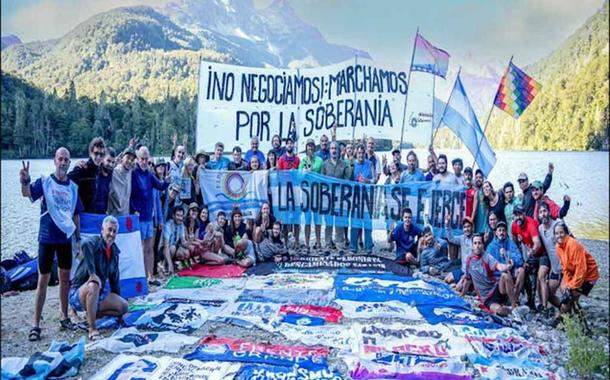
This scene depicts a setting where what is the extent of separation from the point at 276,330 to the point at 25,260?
14.0 feet

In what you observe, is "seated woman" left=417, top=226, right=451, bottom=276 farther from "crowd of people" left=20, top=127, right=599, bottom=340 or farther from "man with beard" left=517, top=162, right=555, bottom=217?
"man with beard" left=517, top=162, right=555, bottom=217

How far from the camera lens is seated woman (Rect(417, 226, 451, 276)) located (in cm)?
772

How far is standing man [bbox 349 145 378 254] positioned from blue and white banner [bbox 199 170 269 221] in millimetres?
1772

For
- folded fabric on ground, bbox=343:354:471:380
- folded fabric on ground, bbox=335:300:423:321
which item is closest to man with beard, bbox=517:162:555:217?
folded fabric on ground, bbox=335:300:423:321

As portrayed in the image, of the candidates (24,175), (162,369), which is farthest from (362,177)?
(24,175)

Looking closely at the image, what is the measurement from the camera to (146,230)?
6629 millimetres

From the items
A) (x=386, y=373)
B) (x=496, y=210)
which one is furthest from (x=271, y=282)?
(x=496, y=210)

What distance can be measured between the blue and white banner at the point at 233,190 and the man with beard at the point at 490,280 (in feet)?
14.0

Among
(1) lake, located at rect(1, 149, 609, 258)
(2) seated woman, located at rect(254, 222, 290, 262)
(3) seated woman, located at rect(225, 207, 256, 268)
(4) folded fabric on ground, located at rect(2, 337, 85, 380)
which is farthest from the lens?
(1) lake, located at rect(1, 149, 609, 258)

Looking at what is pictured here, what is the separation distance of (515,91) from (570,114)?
21.8 meters

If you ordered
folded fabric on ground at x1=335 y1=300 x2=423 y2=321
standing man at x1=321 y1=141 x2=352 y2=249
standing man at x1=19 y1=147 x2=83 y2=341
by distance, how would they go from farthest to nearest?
standing man at x1=321 y1=141 x2=352 y2=249 → folded fabric on ground at x1=335 y1=300 x2=423 y2=321 → standing man at x1=19 y1=147 x2=83 y2=341

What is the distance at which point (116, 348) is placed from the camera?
4.43 meters

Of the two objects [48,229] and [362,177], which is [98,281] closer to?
[48,229]

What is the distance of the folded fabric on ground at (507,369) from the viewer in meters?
4.02
